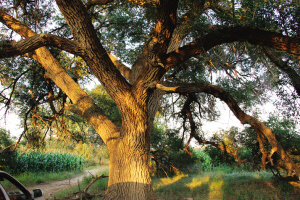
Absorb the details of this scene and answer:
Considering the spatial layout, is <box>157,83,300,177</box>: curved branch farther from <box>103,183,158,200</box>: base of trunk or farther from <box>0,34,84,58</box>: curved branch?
<box>0,34,84,58</box>: curved branch

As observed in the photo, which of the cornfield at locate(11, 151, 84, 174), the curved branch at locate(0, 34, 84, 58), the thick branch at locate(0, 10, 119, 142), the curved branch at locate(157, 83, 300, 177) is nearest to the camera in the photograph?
the curved branch at locate(0, 34, 84, 58)

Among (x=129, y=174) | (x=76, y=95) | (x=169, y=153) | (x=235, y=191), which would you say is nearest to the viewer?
(x=129, y=174)

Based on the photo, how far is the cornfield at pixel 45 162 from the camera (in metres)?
15.3

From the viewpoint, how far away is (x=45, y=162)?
55.4 feet

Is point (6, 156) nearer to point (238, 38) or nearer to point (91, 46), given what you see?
point (91, 46)

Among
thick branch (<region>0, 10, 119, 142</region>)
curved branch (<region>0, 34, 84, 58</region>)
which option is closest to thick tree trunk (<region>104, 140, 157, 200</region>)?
thick branch (<region>0, 10, 119, 142</region>)

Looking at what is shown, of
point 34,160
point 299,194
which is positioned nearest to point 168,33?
point 299,194

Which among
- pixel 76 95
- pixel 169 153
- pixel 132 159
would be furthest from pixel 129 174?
pixel 169 153

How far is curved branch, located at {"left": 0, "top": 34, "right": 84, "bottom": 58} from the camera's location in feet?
14.4

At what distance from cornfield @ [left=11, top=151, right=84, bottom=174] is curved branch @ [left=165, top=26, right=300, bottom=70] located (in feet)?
46.7

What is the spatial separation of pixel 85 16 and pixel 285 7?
4.51 m

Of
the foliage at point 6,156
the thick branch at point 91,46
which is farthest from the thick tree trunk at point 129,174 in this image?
the foliage at point 6,156

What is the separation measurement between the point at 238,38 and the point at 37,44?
4440 millimetres

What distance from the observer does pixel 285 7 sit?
15.8 feet
